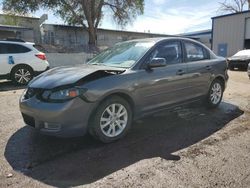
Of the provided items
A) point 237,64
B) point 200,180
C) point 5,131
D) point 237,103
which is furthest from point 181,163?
point 237,64

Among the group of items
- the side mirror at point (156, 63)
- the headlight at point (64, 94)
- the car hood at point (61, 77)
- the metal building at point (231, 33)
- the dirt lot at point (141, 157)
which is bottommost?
the dirt lot at point (141, 157)

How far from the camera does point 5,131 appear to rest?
15.6ft

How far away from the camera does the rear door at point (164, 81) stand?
4.52 m

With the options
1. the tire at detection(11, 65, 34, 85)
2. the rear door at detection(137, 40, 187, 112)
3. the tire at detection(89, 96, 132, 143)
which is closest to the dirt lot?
the tire at detection(89, 96, 132, 143)

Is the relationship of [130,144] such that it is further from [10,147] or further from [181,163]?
[10,147]

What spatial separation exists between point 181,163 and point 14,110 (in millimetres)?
4200

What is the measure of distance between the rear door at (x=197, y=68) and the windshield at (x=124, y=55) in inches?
39.5

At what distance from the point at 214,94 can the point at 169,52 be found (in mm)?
1807

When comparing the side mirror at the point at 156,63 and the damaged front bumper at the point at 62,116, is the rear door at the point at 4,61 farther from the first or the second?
the side mirror at the point at 156,63

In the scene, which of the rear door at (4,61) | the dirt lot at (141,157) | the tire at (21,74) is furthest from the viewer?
the tire at (21,74)

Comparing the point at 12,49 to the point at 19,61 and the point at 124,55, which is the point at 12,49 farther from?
the point at 124,55

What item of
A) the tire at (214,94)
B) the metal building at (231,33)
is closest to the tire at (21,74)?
the tire at (214,94)

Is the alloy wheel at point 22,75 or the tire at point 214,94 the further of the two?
the alloy wheel at point 22,75

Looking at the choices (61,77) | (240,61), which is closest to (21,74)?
(61,77)
